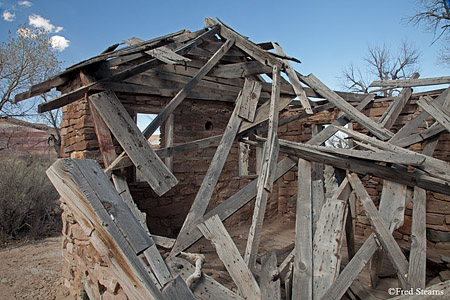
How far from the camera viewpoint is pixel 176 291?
131 centimetres

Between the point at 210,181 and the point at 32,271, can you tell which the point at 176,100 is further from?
the point at 32,271

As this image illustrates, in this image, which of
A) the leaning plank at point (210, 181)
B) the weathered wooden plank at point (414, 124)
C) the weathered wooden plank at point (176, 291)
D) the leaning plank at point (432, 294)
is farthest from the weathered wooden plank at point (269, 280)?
the weathered wooden plank at point (414, 124)

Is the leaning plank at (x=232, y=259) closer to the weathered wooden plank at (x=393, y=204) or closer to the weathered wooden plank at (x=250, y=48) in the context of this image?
the weathered wooden plank at (x=393, y=204)

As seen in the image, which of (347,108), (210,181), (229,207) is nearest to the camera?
(210,181)

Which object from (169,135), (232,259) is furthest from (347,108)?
(232,259)

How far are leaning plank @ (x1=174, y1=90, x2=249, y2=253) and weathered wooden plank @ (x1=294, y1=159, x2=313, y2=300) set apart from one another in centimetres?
98

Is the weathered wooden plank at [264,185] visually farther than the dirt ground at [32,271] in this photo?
No

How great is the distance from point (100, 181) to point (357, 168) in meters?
3.24

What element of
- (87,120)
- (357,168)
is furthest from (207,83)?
(357,168)

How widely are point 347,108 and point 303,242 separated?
8.64ft

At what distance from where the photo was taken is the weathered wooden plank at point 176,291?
1285 millimetres

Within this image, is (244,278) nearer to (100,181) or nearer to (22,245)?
(100,181)

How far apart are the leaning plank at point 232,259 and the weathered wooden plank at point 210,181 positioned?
0.52 feet

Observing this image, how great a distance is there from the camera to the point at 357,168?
11.9ft
